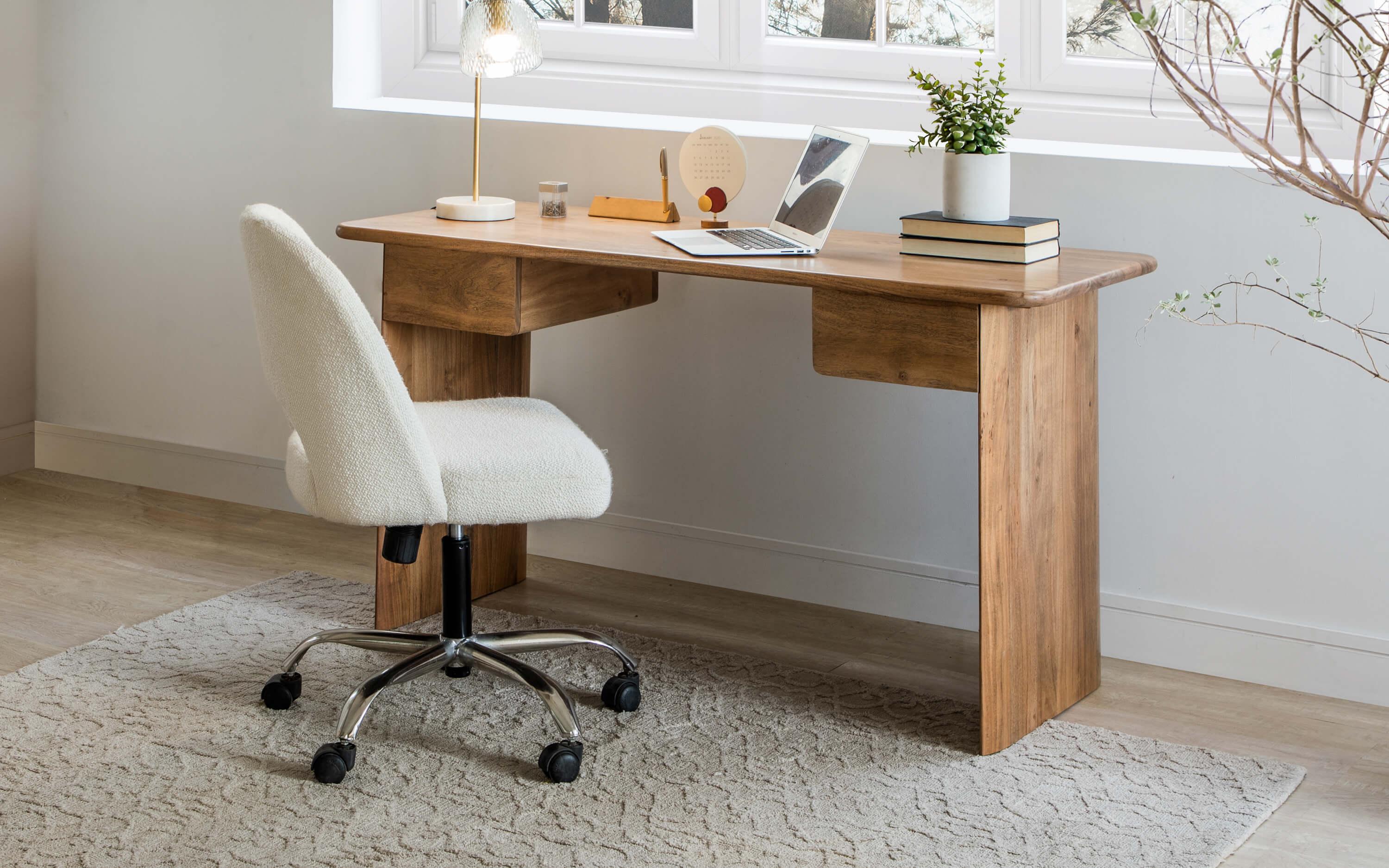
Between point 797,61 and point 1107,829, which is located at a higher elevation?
point 797,61

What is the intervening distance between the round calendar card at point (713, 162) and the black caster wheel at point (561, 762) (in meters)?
1.09

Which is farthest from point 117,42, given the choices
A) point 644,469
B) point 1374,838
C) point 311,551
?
point 1374,838

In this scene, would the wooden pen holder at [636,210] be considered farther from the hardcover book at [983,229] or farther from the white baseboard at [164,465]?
the white baseboard at [164,465]

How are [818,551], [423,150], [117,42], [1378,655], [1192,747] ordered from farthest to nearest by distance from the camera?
[117,42]
[423,150]
[818,551]
[1378,655]
[1192,747]

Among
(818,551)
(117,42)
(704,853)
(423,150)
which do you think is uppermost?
(117,42)

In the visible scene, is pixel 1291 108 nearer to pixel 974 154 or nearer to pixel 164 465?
pixel 974 154

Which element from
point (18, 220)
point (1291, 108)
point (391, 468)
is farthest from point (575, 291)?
point (18, 220)

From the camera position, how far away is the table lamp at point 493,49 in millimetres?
2598

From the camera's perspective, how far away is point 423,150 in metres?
3.21

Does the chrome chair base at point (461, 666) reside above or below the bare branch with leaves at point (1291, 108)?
below

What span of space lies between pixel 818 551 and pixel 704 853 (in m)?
1.10

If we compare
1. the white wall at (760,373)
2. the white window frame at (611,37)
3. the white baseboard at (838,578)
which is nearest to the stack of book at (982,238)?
the white wall at (760,373)

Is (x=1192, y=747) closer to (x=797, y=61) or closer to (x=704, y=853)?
(x=704, y=853)

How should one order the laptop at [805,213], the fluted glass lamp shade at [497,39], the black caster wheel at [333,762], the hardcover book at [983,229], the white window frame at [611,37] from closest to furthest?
1. the black caster wheel at [333,762]
2. the hardcover book at [983,229]
3. the laptop at [805,213]
4. the fluted glass lamp shade at [497,39]
5. the white window frame at [611,37]
